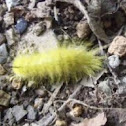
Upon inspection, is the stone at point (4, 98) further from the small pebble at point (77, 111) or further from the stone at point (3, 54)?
the small pebble at point (77, 111)

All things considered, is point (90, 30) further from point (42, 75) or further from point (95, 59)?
point (42, 75)

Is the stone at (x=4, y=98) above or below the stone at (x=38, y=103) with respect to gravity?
above

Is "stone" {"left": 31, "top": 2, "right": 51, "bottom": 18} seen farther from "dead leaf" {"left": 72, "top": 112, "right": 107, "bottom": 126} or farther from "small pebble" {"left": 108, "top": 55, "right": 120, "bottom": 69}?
"dead leaf" {"left": 72, "top": 112, "right": 107, "bottom": 126}

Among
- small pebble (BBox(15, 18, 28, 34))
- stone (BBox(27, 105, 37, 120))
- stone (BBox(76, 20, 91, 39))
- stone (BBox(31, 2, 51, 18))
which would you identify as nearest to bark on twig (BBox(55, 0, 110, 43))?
stone (BBox(76, 20, 91, 39))

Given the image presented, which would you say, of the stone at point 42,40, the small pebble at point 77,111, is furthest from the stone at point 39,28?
the small pebble at point 77,111

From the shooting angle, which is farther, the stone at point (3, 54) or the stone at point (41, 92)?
the stone at point (3, 54)

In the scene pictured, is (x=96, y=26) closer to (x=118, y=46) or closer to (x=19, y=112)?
(x=118, y=46)

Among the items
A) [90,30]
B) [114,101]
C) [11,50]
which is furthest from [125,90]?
[11,50]
